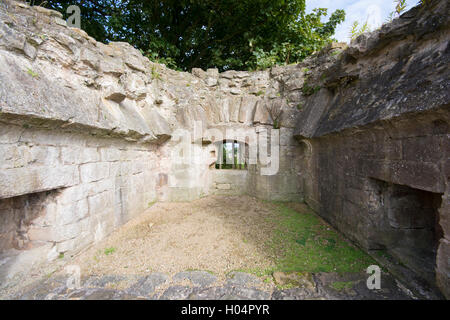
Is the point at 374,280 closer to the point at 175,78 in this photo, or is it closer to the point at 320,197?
the point at 320,197

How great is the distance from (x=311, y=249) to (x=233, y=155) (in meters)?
3.54

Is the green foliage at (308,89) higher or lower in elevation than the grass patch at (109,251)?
higher

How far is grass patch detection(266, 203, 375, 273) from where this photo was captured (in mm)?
2389

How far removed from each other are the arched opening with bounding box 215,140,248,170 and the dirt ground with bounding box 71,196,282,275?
164 cm

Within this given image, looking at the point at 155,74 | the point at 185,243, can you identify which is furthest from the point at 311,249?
the point at 155,74

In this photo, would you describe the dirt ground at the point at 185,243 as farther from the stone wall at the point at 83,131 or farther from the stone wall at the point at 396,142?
the stone wall at the point at 396,142

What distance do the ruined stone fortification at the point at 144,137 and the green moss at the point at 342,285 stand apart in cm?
68

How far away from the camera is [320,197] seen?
4016 millimetres

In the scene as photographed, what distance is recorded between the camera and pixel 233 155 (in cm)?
591

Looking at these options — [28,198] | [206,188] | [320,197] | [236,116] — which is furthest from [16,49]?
[320,197]

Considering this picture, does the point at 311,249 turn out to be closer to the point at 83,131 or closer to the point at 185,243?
the point at 185,243

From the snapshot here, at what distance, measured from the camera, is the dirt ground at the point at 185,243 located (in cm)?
245
